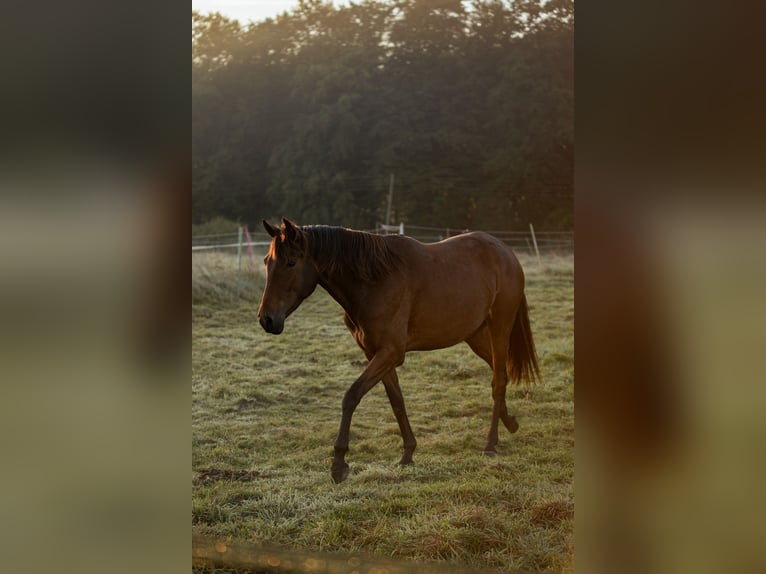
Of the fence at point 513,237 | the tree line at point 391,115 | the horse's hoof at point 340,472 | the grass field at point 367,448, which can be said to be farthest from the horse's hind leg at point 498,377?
the tree line at point 391,115

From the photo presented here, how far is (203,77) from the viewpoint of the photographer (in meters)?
13.9

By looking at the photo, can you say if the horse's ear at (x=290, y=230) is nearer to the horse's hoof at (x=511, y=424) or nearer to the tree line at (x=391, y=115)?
the horse's hoof at (x=511, y=424)

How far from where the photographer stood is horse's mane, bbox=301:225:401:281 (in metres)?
3.20

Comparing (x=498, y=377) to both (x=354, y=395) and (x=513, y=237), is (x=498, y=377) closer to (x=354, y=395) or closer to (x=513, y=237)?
(x=354, y=395)

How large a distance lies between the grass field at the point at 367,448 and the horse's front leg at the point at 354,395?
23 centimetres

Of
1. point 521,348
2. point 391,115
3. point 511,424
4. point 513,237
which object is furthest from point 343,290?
point 391,115

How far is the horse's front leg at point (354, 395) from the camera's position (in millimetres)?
3043

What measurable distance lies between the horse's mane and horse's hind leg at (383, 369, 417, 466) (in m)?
0.56

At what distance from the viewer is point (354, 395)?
10.1ft

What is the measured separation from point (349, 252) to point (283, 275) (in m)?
0.35
